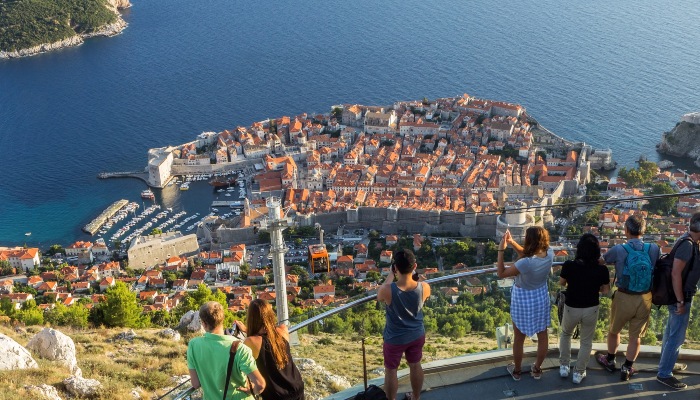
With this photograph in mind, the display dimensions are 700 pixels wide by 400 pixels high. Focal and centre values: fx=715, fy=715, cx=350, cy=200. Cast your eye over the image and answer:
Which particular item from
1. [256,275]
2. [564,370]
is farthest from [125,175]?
[564,370]

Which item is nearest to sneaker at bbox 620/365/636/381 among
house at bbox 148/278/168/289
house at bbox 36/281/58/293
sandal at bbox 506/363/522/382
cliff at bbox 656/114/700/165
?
sandal at bbox 506/363/522/382

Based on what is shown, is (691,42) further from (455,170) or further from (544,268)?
(544,268)

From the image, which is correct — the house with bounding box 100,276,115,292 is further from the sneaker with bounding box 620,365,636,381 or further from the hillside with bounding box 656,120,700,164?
the hillside with bounding box 656,120,700,164

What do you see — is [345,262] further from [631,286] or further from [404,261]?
[404,261]

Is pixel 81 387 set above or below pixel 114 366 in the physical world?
above

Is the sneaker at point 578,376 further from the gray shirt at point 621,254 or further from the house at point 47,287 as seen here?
the house at point 47,287

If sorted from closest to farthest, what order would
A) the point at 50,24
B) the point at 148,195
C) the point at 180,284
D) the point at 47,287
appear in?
the point at 47,287
the point at 180,284
the point at 148,195
the point at 50,24

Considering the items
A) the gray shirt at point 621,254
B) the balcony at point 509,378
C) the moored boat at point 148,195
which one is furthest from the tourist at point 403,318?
the moored boat at point 148,195
